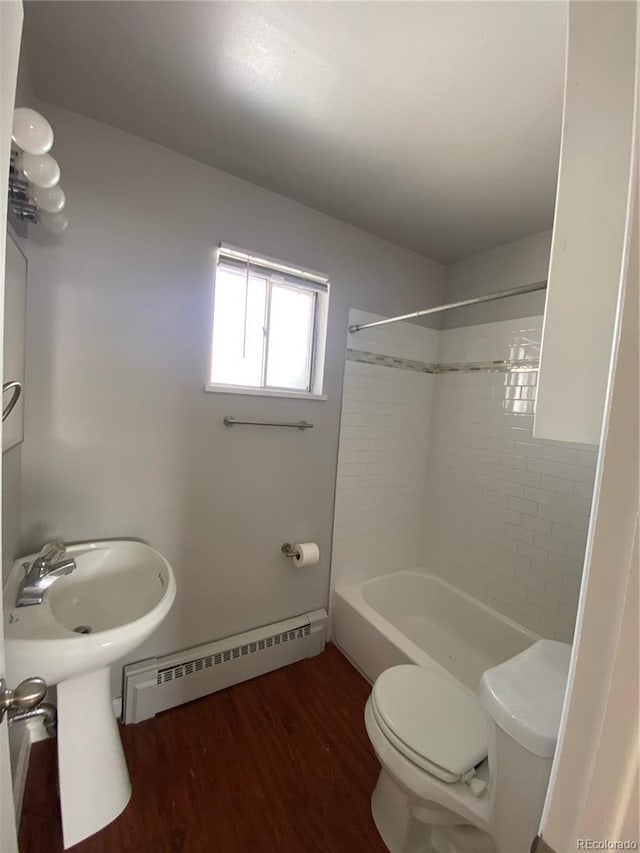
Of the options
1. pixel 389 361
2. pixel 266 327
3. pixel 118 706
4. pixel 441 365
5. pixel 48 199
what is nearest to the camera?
pixel 48 199

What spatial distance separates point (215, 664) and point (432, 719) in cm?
101

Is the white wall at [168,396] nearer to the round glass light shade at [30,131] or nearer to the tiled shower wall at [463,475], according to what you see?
the tiled shower wall at [463,475]

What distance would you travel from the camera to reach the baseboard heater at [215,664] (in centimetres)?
145

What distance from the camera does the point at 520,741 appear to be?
2.57 feet

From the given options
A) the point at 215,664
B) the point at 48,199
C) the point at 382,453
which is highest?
the point at 48,199

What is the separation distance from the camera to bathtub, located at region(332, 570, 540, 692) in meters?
1.71

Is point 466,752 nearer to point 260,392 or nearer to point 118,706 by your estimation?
point 118,706

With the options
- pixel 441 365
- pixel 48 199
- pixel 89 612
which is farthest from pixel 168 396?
pixel 441 365

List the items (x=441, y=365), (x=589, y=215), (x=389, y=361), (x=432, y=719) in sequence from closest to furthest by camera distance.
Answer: (x=589, y=215) < (x=432, y=719) < (x=389, y=361) < (x=441, y=365)

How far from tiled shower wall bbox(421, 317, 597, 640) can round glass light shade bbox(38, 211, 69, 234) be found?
2104 mm

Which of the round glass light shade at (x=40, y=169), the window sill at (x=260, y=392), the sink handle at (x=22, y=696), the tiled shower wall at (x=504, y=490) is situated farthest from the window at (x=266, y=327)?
the sink handle at (x=22, y=696)

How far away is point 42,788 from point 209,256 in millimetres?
2106

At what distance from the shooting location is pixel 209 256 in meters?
1.52

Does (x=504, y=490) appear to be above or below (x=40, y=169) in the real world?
below
